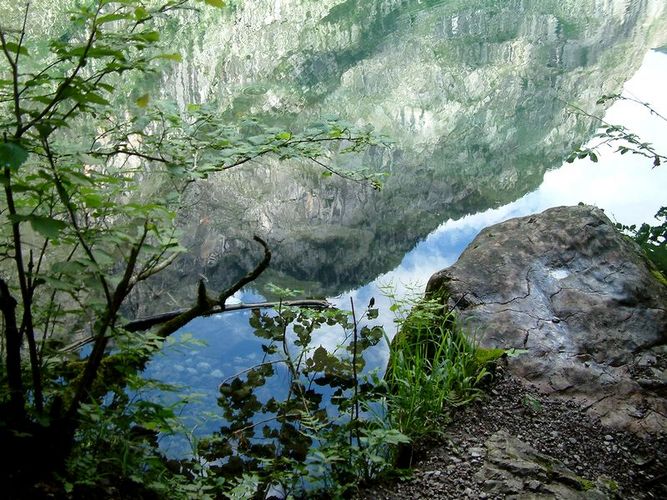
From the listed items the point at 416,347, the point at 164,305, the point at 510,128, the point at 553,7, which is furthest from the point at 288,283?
the point at 553,7

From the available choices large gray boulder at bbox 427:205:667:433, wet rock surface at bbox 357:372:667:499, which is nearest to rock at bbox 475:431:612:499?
wet rock surface at bbox 357:372:667:499

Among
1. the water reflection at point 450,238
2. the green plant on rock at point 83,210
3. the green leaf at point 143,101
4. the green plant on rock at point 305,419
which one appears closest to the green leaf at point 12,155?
the green plant on rock at point 83,210

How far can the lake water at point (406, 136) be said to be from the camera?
523 cm

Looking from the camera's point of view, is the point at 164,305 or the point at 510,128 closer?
the point at 164,305

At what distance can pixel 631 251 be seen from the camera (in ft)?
13.3

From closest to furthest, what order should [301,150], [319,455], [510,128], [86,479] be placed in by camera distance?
1. [86,479]
2. [319,455]
3. [301,150]
4. [510,128]

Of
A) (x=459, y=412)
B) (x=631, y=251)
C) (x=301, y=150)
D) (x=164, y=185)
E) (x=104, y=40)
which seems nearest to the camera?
(x=104, y=40)

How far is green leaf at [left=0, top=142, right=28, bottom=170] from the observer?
1220 millimetres

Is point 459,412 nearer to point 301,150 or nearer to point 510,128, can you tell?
point 301,150

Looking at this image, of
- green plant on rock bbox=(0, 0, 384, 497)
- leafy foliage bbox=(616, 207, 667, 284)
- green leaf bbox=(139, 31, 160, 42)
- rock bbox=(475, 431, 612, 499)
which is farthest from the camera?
leafy foliage bbox=(616, 207, 667, 284)

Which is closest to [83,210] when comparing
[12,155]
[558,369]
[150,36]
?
[150,36]

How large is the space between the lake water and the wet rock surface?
3.36ft

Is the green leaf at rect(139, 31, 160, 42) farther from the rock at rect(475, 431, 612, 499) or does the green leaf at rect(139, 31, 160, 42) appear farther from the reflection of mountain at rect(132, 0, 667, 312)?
the reflection of mountain at rect(132, 0, 667, 312)

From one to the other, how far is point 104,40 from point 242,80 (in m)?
9.63
